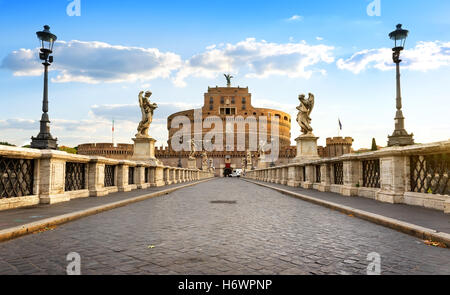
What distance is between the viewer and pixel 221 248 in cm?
425

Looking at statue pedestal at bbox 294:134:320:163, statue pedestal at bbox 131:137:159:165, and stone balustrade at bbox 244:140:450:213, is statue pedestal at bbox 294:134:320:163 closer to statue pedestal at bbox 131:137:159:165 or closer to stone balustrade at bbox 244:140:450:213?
stone balustrade at bbox 244:140:450:213

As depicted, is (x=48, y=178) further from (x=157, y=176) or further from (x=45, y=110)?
(x=157, y=176)

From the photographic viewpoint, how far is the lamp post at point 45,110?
10.2m

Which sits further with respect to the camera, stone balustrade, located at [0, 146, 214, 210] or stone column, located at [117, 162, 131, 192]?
A: stone column, located at [117, 162, 131, 192]

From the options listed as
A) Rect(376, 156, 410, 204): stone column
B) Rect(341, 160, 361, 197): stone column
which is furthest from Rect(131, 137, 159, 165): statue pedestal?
Rect(376, 156, 410, 204): stone column

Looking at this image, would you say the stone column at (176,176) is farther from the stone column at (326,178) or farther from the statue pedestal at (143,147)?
the stone column at (326,178)

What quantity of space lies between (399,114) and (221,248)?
10298mm

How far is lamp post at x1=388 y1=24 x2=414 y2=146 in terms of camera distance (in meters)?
11.7

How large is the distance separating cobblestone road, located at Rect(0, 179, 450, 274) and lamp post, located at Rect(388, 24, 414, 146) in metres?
6.49

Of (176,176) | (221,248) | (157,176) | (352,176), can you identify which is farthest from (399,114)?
(176,176)

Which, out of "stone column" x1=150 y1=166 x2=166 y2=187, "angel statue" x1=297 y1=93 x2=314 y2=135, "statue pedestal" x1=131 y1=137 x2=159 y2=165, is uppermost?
"angel statue" x1=297 y1=93 x2=314 y2=135
